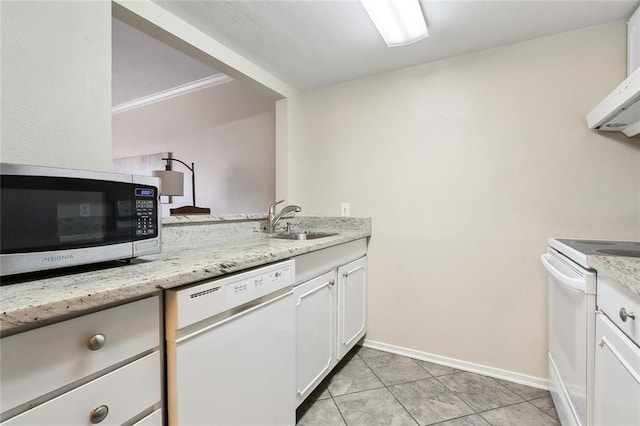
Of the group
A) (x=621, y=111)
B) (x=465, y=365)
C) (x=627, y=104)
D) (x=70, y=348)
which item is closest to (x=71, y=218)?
(x=70, y=348)

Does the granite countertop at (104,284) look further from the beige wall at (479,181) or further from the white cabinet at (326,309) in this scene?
the beige wall at (479,181)

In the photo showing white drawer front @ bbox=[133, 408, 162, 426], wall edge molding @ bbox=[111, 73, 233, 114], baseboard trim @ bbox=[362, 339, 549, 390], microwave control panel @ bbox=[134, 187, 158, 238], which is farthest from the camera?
wall edge molding @ bbox=[111, 73, 233, 114]

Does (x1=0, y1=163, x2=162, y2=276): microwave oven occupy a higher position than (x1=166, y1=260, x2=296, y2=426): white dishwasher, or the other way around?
Result: (x1=0, y1=163, x2=162, y2=276): microwave oven

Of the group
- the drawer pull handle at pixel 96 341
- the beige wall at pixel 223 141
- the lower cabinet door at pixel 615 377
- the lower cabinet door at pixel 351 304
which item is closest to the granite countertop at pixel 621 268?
the lower cabinet door at pixel 615 377

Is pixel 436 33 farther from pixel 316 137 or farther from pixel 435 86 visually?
pixel 316 137

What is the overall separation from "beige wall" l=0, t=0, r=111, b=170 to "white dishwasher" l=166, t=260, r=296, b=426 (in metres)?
0.77

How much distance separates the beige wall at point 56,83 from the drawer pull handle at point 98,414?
86 cm

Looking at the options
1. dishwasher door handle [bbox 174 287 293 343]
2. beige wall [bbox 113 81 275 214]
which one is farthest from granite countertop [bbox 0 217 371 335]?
beige wall [bbox 113 81 275 214]

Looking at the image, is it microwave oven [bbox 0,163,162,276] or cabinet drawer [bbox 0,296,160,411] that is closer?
cabinet drawer [bbox 0,296,160,411]

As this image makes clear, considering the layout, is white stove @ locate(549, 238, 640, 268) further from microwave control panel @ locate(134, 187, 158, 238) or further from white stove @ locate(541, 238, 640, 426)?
microwave control panel @ locate(134, 187, 158, 238)

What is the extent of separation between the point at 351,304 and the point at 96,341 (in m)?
1.55

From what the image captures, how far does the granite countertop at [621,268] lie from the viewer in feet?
2.49

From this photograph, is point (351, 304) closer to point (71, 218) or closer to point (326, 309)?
point (326, 309)

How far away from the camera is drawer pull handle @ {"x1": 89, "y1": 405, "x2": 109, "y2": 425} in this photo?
648mm
